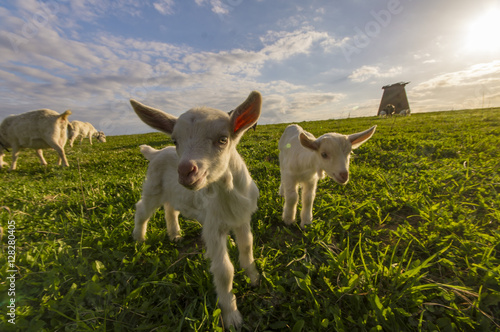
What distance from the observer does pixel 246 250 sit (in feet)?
7.50

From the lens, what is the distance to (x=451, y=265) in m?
2.10

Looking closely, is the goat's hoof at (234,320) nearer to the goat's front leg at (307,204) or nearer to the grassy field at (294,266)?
the grassy field at (294,266)

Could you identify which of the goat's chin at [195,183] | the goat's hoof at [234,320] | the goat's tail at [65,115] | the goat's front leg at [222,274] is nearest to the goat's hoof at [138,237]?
the goat's front leg at [222,274]

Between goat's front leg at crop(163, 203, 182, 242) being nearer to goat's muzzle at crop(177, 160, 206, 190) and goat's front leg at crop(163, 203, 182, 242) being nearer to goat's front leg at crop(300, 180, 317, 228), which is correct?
goat's muzzle at crop(177, 160, 206, 190)

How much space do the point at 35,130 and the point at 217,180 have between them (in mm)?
9868

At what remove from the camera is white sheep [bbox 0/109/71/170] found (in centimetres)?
761

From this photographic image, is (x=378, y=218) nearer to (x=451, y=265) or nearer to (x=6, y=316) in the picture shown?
(x=451, y=265)

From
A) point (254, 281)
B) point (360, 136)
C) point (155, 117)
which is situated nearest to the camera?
point (155, 117)

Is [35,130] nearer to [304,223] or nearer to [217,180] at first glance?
[217,180]

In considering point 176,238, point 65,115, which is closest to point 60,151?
point 65,115

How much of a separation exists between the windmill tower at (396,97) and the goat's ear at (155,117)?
3740 cm

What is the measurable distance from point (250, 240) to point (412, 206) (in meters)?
2.84

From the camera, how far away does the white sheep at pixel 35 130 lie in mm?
7609

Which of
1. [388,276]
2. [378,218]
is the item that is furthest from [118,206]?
[378,218]
